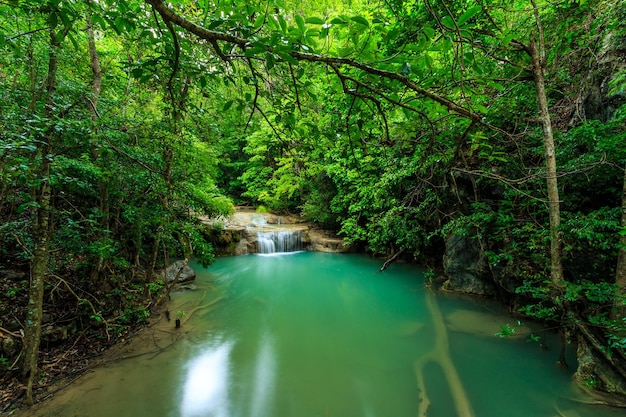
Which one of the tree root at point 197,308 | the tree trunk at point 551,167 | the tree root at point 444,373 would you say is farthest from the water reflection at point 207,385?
the tree trunk at point 551,167

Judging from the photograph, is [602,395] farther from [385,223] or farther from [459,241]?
[385,223]

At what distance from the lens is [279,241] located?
12688 millimetres

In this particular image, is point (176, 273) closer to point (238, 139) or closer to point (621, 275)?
point (238, 139)

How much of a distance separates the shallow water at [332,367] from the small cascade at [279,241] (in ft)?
18.0

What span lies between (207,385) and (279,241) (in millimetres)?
8942

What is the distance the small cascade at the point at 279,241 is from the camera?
1240cm

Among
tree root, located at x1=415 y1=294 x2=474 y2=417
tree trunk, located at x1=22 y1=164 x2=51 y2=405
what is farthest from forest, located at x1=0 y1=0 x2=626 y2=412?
tree root, located at x1=415 y1=294 x2=474 y2=417

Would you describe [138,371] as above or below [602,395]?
above

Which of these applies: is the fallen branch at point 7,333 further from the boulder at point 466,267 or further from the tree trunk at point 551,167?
the boulder at point 466,267

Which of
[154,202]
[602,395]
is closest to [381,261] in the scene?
[602,395]

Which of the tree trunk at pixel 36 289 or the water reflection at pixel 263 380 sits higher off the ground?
the tree trunk at pixel 36 289

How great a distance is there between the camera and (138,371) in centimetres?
380

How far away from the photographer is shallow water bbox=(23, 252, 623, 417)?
336cm

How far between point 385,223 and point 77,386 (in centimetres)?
624
